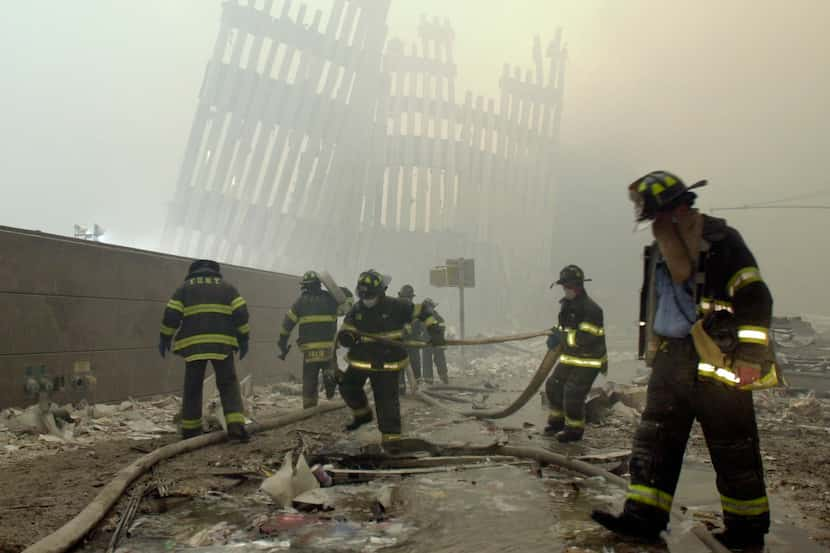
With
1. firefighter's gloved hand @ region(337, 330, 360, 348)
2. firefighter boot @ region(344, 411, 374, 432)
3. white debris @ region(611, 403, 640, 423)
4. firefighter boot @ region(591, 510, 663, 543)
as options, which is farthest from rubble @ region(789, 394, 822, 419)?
firefighter boot @ region(591, 510, 663, 543)

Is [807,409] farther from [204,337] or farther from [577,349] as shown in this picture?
[204,337]

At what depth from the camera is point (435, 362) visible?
502 inches

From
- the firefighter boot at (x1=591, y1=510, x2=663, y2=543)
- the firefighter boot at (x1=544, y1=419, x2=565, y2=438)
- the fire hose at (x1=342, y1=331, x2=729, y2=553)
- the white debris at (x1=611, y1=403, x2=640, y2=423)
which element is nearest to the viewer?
the fire hose at (x1=342, y1=331, x2=729, y2=553)

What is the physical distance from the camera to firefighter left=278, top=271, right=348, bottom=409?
7.67 m

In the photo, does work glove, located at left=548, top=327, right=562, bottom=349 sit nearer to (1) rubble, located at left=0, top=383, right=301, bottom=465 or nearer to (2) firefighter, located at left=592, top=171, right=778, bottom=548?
(2) firefighter, located at left=592, top=171, right=778, bottom=548

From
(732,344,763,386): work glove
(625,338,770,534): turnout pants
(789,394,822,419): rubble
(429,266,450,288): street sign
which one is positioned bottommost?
(789,394,822,419): rubble

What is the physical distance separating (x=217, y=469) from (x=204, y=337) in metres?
1.53

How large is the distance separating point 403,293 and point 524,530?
8.84m

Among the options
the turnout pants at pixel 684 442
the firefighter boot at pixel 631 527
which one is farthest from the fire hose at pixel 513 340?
the firefighter boot at pixel 631 527

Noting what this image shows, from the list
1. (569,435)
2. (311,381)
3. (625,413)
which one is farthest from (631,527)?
(311,381)

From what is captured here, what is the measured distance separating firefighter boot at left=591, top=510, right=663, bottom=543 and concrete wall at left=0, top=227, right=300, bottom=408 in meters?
5.92

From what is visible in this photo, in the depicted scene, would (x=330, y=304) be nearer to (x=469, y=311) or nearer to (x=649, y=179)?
(x=649, y=179)

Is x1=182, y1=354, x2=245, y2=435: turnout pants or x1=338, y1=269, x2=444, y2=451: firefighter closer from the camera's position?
x1=338, y1=269, x2=444, y2=451: firefighter

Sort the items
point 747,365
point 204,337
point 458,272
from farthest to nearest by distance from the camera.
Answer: point 458,272 < point 204,337 < point 747,365
